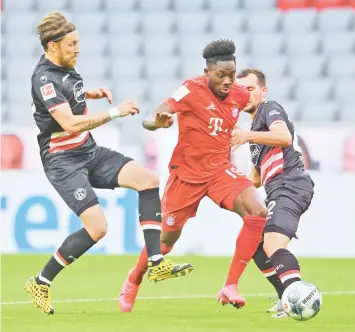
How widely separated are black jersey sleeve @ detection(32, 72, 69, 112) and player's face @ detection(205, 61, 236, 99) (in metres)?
1.11

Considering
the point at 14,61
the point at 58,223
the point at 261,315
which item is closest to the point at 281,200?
the point at 261,315

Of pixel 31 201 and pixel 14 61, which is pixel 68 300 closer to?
pixel 31 201

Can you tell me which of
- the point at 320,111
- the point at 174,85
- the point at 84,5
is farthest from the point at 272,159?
the point at 84,5

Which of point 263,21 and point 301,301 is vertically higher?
point 263,21

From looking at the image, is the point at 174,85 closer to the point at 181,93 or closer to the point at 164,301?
the point at 164,301

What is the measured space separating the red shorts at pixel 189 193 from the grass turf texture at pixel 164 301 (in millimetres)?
706

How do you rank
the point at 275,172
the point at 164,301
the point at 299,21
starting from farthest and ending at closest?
1. the point at 299,21
2. the point at 164,301
3. the point at 275,172

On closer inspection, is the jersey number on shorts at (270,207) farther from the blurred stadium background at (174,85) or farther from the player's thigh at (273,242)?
the blurred stadium background at (174,85)

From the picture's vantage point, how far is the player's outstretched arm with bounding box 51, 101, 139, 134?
8.13 meters

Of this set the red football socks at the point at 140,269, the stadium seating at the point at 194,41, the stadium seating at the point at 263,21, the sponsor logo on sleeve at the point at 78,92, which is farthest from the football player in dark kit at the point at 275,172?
the stadium seating at the point at 263,21

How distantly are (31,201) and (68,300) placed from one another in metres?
4.74

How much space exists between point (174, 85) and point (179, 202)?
9501 millimetres

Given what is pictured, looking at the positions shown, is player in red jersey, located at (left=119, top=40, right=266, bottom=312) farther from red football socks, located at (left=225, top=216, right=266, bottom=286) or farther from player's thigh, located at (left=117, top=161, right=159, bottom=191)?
player's thigh, located at (left=117, top=161, right=159, bottom=191)

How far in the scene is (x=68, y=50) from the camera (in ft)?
27.6
